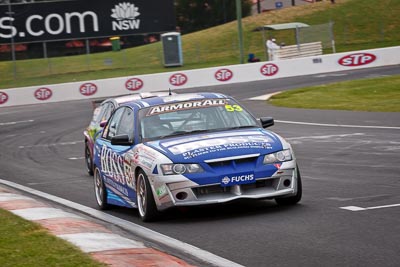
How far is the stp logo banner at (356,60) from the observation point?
4834 centimetres

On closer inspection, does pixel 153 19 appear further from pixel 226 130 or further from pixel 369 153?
pixel 226 130

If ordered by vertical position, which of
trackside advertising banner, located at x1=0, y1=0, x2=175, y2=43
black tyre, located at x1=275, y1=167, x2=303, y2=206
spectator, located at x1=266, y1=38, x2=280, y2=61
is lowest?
spectator, located at x1=266, y1=38, x2=280, y2=61

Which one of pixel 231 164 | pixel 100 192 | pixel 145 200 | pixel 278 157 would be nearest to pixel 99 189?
pixel 100 192

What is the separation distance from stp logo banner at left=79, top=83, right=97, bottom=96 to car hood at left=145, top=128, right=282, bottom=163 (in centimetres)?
3520

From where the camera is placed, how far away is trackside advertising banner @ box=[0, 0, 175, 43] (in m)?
66.6

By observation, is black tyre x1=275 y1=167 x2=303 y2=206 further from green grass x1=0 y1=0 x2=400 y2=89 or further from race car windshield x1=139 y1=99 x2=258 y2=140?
green grass x1=0 y1=0 x2=400 y2=89

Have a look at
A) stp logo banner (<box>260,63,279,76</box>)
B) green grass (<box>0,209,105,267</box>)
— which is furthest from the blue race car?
stp logo banner (<box>260,63,279,76</box>)

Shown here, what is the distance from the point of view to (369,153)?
16484 millimetres

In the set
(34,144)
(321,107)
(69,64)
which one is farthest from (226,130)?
(69,64)

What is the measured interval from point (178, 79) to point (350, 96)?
1426 cm

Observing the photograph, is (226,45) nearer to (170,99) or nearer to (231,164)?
(170,99)

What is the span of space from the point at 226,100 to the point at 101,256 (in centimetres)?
432

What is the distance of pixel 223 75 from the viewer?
46.9 metres

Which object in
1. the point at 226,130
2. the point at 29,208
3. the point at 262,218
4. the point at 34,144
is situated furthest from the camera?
the point at 34,144
